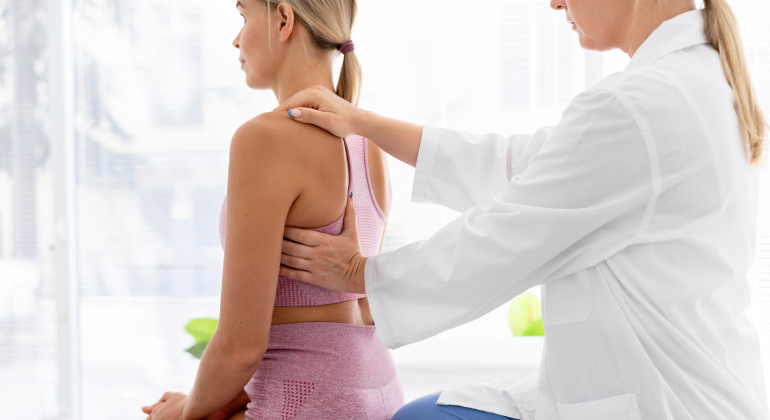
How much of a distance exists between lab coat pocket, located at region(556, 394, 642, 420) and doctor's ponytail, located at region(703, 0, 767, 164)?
17.0 inches

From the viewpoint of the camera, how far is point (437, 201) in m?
1.26

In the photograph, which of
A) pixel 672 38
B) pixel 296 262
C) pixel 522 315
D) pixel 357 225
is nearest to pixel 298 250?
pixel 296 262

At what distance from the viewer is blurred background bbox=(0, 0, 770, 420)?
2.49m

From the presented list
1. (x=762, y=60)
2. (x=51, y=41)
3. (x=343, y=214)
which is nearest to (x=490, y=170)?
(x=343, y=214)

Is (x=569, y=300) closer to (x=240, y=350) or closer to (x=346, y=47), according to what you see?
(x=240, y=350)

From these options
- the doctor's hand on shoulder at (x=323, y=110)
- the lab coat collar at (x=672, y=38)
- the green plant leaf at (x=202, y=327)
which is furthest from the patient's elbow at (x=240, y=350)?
the green plant leaf at (x=202, y=327)

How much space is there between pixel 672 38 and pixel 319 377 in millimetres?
792

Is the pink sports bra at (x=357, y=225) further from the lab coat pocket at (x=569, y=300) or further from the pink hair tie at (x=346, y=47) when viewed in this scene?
the lab coat pocket at (x=569, y=300)

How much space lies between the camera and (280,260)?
0.93m

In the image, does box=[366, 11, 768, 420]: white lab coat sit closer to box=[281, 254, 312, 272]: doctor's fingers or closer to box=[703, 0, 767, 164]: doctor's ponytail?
box=[703, 0, 767, 164]: doctor's ponytail

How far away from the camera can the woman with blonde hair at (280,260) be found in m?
0.89

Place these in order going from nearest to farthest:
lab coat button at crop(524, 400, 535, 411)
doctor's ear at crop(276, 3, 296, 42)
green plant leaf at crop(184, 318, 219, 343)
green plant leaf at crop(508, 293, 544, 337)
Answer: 1. lab coat button at crop(524, 400, 535, 411)
2. doctor's ear at crop(276, 3, 296, 42)
3. green plant leaf at crop(508, 293, 544, 337)
4. green plant leaf at crop(184, 318, 219, 343)

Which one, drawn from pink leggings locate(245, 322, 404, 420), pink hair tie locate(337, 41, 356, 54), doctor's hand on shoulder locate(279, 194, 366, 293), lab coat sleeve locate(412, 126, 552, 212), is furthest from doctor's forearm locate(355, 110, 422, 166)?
pink leggings locate(245, 322, 404, 420)

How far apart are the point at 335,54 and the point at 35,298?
2.59 metres
